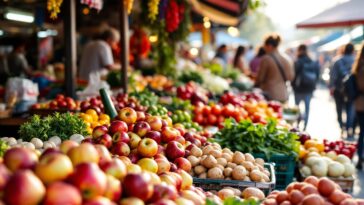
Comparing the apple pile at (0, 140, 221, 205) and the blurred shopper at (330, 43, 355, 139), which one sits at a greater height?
the blurred shopper at (330, 43, 355, 139)

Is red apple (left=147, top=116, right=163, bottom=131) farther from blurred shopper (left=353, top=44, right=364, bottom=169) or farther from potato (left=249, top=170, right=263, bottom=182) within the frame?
blurred shopper (left=353, top=44, right=364, bottom=169)

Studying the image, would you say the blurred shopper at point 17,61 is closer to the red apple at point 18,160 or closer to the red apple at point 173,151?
the red apple at point 173,151

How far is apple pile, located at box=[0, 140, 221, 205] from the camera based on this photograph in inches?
72.8

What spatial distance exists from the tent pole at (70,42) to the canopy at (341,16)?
18.1 feet

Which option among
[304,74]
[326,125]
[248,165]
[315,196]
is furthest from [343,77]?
[315,196]

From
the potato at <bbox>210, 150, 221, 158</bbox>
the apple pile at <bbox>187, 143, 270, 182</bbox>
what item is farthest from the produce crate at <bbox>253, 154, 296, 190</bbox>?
the potato at <bbox>210, 150, 221, 158</bbox>

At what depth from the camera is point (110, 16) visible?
40.7 feet

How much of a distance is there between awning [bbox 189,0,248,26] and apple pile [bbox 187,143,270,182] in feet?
24.8

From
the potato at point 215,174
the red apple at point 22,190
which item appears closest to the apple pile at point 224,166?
the potato at point 215,174

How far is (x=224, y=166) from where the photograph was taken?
12.9 ft

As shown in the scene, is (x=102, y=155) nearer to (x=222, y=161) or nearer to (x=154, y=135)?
(x=154, y=135)

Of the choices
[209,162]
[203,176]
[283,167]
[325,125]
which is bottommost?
[325,125]

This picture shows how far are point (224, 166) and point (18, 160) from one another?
2.15m

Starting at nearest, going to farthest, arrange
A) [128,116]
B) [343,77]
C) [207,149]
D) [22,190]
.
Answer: [22,190]
[207,149]
[128,116]
[343,77]
